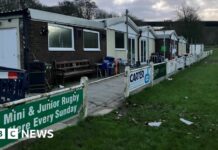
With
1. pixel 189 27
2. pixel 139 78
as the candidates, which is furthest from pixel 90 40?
pixel 189 27

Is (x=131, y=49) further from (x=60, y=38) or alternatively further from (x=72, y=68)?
(x=60, y=38)

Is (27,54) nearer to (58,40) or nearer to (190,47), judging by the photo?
(58,40)

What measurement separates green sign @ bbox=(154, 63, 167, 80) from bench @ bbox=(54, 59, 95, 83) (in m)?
3.36

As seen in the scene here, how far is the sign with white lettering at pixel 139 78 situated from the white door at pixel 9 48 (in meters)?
4.59

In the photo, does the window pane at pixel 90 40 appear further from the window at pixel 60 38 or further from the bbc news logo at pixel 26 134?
the bbc news logo at pixel 26 134

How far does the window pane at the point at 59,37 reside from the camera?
49.8 ft

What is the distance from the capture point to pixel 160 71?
16.7 metres

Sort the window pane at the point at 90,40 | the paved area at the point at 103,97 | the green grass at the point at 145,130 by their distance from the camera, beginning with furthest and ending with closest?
the window pane at the point at 90,40 < the paved area at the point at 103,97 < the green grass at the point at 145,130

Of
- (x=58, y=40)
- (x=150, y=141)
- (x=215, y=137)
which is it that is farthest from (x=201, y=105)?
(x=58, y=40)

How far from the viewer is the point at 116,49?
22.9m

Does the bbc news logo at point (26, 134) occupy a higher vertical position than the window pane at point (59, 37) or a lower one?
lower

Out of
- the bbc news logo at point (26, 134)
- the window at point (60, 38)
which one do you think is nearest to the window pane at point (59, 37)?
the window at point (60, 38)

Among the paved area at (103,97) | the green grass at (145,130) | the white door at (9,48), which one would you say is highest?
the white door at (9,48)

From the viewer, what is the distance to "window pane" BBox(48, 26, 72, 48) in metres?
15.2
